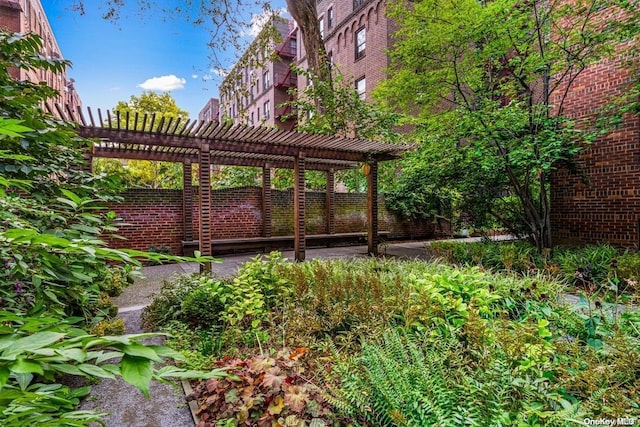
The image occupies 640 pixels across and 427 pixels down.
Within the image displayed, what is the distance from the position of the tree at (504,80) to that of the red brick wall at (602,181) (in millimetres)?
356

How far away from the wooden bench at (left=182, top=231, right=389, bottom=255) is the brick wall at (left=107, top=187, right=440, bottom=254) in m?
0.45

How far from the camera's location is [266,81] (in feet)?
81.6

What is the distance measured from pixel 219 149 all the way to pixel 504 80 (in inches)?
252

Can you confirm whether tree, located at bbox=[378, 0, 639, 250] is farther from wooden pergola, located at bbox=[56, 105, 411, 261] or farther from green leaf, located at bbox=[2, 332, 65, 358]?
green leaf, located at bbox=[2, 332, 65, 358]

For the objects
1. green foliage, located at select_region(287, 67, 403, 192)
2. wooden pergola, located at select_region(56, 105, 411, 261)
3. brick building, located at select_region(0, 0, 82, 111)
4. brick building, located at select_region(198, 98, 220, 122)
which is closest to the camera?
wooden pergola, located at select_region(56, 105, 411, 261)

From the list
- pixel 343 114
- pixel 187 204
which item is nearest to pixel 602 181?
pixel 343 114

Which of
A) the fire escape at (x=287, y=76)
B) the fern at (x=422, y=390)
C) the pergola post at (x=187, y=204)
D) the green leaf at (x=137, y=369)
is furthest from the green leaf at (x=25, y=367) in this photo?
the fire escape at (x=287, y=76)

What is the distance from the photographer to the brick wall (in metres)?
8.37

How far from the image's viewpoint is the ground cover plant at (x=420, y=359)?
180 cm

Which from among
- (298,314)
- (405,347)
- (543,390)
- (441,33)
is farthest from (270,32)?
(543,390)

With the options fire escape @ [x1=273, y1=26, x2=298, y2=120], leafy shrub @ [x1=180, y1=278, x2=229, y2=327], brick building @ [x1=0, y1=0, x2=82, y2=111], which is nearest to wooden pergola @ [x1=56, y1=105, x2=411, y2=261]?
leafy shrub @ [x1=180, y1=278, x2=229, y2=327]

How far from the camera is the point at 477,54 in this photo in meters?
6.60

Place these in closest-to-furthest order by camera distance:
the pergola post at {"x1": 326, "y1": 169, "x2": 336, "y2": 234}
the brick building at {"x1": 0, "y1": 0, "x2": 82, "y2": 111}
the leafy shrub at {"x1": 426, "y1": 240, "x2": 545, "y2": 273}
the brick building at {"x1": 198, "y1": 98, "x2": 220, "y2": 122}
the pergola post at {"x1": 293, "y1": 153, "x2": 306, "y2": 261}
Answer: the leafy shrub at {"x1": 426, "y1": 240, "x2": 545, "y2": 273} → the pergola post at {"x1": 293, "y1": 153, "x2": 306, "y2": 261} → the pergola post at {"x1": 326, "y1": 169, "x2": 336, "y2": 234} → the brick building at {"x1": 0, "y1": 0, "x2": 82, "y2": 111} → the brick building at {"x1": 198, "y1": 98, "x2": 220, "y2": 122}

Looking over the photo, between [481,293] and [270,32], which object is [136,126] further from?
[270,32]
